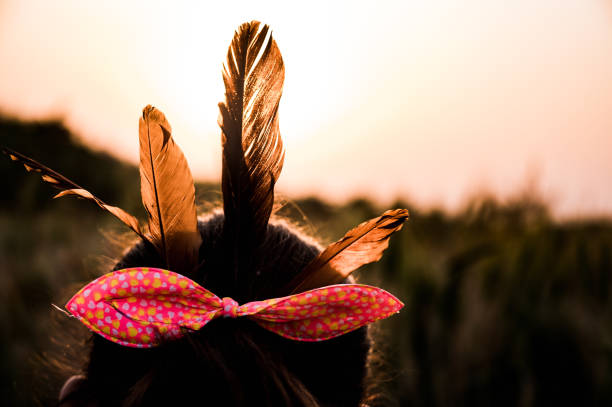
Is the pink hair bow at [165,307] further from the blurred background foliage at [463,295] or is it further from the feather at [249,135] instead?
the blurred background foliage at [463,295]

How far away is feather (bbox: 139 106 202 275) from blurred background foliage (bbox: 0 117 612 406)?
2.04 m

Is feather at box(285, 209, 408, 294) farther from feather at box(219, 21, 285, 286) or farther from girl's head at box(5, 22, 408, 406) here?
feather at box(219, 21, 285, 286)

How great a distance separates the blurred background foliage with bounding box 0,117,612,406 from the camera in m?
2.82

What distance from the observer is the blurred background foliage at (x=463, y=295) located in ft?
9.27

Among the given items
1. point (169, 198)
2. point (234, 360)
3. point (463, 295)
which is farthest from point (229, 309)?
point (463, 295)

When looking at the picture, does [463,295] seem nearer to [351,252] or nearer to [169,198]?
[351,252]

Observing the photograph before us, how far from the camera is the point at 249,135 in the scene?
31.0 inches

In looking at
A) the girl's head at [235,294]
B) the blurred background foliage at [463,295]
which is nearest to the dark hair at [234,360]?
the girl's head at [235,294]

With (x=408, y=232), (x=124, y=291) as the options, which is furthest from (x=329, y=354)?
(x=408, y=232)

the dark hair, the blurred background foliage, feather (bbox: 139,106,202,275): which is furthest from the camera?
the blurred background foliage

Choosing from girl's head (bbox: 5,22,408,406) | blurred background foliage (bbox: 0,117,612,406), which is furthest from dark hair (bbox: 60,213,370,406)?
blurred background foliage (bbox: 0,117,612,406)

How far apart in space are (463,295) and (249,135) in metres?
2.71

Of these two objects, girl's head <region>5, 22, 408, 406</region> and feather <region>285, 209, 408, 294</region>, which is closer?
girl's head <region>5, 22, 408, 406</region>

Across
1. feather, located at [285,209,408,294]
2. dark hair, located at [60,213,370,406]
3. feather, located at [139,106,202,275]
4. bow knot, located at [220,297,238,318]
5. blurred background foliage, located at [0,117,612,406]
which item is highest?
feather, located at [139,106,202,275]
